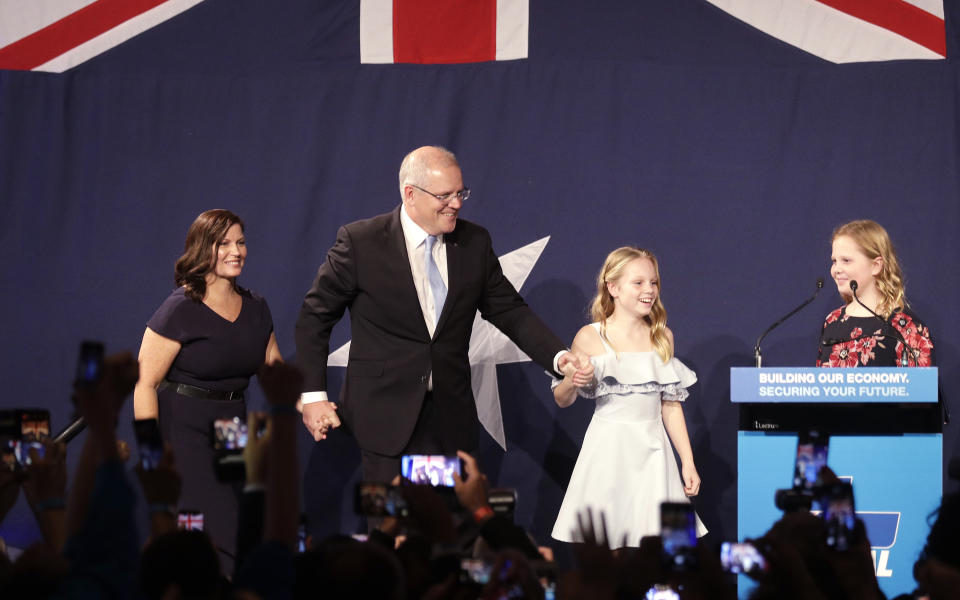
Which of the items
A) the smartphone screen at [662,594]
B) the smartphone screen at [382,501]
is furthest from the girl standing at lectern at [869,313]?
the smartphone screen at [382,501]

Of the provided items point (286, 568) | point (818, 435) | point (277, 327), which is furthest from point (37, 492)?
point (277, 327)

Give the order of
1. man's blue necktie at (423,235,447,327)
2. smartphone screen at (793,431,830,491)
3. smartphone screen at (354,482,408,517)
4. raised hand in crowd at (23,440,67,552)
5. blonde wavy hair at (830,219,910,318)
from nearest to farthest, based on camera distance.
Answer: raised hand in crowd at (23,440,67,552), smartphone screen at (354,482,408,517), smartphone screen at (793,431,830,491), man's blue necktie at (423,235,447,327), blonde wavy hair at (830,219,910,318)

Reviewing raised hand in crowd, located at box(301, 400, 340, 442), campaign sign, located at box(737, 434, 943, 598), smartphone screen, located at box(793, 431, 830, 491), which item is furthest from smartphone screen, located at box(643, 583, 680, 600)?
raised hand in crowd, located at box(301, 400, 340, 442)

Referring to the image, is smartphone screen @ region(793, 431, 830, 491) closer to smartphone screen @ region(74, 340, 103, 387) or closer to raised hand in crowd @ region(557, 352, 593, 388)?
raised hand in crowd @ region(557, 352, 593, 388)

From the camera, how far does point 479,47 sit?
231 inches

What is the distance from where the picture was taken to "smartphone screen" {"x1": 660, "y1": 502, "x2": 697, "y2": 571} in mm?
1995

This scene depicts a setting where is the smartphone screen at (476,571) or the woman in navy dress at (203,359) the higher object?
the woman in navy dress at (203,359)

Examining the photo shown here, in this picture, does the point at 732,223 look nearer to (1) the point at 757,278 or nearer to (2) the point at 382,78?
(1) the point at 757,278

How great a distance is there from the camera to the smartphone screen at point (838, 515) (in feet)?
7.16

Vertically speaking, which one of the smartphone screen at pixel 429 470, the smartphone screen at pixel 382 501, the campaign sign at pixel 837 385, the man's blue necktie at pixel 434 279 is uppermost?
the man's blue necktie at pixel 434 279

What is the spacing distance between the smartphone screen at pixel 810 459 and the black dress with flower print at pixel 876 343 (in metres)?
1.86

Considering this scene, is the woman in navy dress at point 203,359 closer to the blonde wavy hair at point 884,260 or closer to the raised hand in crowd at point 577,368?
the raised hand in crowd at point 577,368

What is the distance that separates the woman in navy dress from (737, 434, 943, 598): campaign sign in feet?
6.71

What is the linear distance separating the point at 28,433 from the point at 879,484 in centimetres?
282
